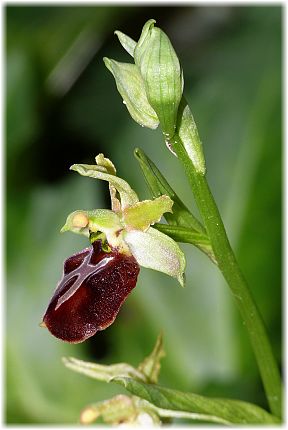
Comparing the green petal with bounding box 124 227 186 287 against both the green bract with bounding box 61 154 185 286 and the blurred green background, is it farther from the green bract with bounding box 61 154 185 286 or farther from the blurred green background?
the blurred green background

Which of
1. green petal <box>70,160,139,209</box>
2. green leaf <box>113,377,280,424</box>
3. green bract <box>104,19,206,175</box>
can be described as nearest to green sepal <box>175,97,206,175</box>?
green bract <box>104,19,206,175</box>

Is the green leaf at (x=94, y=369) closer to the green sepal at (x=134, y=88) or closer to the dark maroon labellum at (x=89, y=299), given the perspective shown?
Answer: the dark maroon labellum at (x=89, y=299)

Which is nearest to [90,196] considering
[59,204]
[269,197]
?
[59,204]

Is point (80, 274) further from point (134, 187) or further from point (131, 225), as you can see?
point (134, 187)

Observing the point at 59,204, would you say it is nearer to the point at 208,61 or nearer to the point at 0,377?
the point at 0,377

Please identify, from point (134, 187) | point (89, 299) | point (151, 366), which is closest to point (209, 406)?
point (151, 366)
